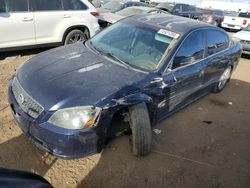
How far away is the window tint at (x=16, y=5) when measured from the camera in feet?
20.0

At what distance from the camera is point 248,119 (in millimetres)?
5117

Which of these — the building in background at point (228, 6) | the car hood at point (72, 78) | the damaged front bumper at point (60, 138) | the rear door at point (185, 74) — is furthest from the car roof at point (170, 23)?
the building in background at point (228, 6)

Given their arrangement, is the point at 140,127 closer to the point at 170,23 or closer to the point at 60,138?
the point at 60,138

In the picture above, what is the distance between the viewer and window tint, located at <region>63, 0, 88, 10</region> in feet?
23.3

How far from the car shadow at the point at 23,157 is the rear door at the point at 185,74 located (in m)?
1.74

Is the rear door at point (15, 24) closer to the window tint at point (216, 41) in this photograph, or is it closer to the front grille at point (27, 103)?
the front grille at point (27, 103)

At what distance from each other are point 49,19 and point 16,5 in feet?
2.76

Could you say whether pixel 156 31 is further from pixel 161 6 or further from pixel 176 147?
pixel 161 6

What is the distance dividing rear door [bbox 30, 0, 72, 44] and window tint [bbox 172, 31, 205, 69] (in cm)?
395

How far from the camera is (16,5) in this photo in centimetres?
621

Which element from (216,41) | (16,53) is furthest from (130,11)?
(216,41)

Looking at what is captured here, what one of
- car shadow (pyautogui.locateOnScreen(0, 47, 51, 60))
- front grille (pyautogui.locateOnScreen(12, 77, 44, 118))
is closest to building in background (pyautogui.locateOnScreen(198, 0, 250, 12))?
car shadow (pyautogui.locateOnScreen(0, 47, 51, 60))

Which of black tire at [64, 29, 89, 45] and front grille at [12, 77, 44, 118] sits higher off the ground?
front grille at [12, 77, 44, 118]

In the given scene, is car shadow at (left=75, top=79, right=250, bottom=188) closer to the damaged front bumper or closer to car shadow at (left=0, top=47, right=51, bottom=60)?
the damaged front bumper
